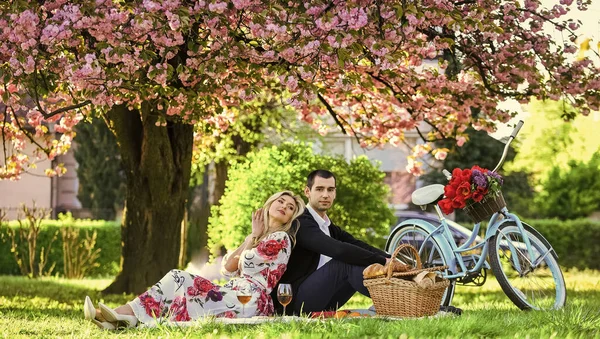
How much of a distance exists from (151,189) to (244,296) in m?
5.43

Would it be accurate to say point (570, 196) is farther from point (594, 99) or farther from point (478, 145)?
point (594, 99)

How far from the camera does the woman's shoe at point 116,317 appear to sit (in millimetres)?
6613

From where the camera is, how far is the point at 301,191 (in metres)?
14.9

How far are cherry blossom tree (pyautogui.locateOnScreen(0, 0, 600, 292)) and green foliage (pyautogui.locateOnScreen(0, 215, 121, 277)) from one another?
5.70 m

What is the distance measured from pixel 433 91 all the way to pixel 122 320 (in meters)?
6.30

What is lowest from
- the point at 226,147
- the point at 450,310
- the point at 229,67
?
the point at 450,310

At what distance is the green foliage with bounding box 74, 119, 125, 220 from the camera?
87.1ft

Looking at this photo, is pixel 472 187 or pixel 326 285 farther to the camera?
pixel 472 187

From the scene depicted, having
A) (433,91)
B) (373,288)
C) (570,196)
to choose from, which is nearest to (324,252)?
(373,288)

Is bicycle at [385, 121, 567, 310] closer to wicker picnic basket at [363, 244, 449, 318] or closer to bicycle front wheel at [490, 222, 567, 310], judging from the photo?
bicycle front wheel at [490, 222, 567, 310]

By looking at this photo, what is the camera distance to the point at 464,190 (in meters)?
7.99

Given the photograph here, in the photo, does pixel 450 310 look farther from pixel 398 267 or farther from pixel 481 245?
pixel 398 267

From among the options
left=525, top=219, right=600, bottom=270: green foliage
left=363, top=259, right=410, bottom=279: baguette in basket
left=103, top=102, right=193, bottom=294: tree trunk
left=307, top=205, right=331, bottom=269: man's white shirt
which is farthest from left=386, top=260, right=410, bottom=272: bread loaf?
left=525, top=219, right=600, bottom=270: green foliage

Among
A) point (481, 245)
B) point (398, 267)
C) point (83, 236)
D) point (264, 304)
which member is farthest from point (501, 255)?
point (83, 236)
